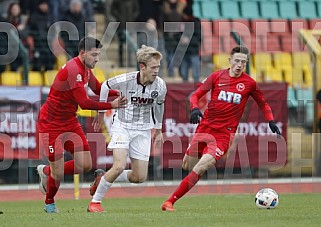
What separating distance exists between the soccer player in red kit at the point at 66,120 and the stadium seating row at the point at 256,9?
12255mm

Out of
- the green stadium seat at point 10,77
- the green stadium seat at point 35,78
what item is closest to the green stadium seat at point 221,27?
the green stadium seat at point 35,78

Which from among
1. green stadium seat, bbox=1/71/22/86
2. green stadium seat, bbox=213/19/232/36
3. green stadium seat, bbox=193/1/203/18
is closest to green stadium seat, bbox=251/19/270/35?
green stadium seat, bbox=213/19/232/36

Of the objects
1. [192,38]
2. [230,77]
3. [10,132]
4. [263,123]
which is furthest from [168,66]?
[230,77]

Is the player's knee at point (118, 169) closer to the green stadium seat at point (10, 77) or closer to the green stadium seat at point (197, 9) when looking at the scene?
the green stadium seat at point (10, 77)

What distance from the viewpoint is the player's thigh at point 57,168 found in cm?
1203

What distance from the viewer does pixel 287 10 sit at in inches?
980

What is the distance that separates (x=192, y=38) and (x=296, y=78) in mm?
2782

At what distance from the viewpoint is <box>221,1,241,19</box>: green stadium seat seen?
2416 cm

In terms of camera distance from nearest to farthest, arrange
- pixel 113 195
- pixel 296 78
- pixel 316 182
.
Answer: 1. pixel 113 195
2. pixel 316 182
3. pixel 296 78

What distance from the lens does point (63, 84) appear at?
11711 mm

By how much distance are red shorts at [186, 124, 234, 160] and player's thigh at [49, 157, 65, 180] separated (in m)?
1.93

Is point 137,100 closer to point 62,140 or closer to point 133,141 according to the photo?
point 133,141

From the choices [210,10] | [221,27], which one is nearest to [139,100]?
[221,27]

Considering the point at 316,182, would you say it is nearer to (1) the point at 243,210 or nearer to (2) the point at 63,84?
(1) the point at 243,210
